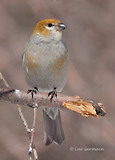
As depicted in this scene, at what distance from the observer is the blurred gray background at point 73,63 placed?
3.98m

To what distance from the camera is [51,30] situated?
3.56m

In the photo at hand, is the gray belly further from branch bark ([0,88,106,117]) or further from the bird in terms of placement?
branch bark ([0,88,106,117])

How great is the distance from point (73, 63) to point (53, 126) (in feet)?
3.69

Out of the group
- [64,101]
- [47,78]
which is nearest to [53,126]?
[47,78]

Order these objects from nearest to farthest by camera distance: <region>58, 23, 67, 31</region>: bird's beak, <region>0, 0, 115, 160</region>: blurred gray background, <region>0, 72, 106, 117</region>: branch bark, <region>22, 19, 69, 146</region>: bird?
1. <region>0, 72, 106, 117</region>: branch bark
2. <region>22, 19, 69, 146</region>: bird
3. <region>58, 23, 67, 31</region>: bird's beak
4. <region>0, 0, 115, 160</region>: blurred gray background

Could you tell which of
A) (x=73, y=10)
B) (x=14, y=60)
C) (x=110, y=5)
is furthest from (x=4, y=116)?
(x=110, y=5)

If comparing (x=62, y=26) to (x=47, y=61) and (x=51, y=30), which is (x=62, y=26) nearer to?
(x=51, y=30)

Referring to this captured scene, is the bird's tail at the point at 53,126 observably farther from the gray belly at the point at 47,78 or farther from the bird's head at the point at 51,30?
the bird's head at the point at 51,30

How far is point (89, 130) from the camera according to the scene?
397 cm

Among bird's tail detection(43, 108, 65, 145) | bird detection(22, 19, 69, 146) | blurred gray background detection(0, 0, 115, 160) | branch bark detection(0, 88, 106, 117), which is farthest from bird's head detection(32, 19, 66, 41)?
branch bark detection(0, 88, 106, 117)

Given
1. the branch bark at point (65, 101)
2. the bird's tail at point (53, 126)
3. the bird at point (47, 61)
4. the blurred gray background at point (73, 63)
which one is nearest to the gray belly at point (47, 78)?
the bird at point (47, 61)

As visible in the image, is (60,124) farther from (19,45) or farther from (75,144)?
(19,45)

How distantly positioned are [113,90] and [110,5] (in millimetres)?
1227

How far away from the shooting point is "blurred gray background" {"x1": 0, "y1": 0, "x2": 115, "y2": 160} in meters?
3.98
